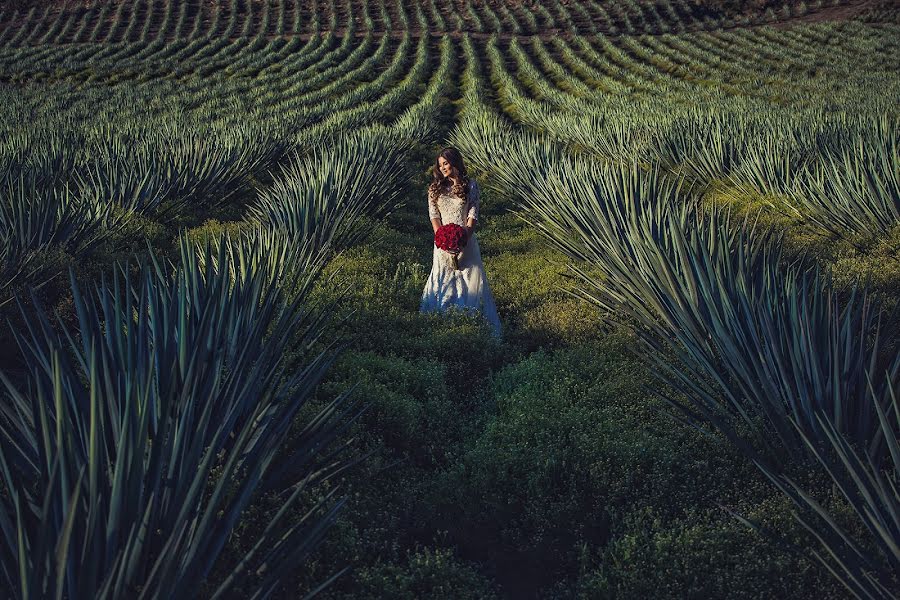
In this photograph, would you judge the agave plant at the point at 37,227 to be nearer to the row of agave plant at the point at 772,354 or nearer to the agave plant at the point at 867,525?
the row of agave plant at the point at 772,354

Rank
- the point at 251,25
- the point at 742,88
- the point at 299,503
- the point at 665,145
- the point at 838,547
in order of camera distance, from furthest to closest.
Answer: the point at 251,25
the point at 742,88
the point at 665,145
the point at 299,503
the point at 838,547

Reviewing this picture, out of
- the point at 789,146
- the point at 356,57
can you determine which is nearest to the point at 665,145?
the point at 789,146

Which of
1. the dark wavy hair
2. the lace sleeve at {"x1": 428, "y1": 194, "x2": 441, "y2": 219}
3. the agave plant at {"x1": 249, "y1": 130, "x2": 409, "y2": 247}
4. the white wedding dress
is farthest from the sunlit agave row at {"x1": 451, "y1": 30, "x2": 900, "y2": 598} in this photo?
the agave plant at {"x1": 249, "y1": 130, "x2": 409, "y2": 247}

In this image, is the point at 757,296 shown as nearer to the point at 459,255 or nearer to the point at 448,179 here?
the point at 459,255

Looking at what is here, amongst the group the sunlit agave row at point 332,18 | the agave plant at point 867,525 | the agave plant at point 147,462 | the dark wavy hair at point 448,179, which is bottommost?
the agave plant at point 867,525

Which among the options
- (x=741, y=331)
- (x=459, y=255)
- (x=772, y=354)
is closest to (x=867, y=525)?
(x=772, y=354)

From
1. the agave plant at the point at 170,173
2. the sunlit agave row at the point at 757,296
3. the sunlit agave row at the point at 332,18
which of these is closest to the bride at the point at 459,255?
the sunlit agave row at the point at 757,296

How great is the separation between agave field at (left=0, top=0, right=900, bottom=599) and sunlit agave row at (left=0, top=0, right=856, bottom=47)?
93.3 feet

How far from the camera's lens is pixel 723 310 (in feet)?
11.2

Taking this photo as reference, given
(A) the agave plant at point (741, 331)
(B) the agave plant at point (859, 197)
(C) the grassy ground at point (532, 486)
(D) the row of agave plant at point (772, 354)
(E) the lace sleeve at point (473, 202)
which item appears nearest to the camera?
(D) the row of agave plant at point (772, 354)

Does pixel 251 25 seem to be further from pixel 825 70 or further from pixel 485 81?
pixel 825 70

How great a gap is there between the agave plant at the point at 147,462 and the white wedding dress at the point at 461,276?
2058mm

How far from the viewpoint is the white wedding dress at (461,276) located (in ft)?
16.7

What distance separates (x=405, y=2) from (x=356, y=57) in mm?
15012
